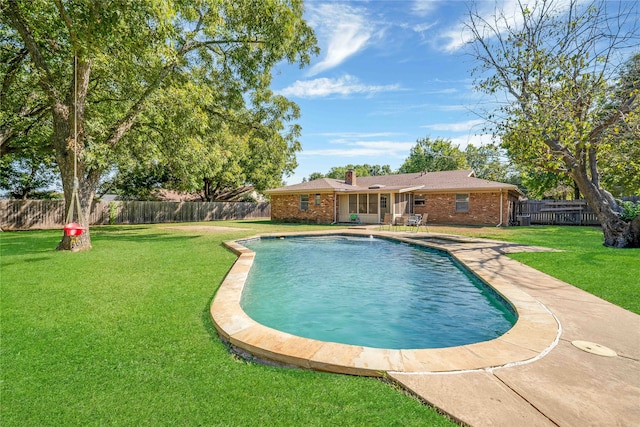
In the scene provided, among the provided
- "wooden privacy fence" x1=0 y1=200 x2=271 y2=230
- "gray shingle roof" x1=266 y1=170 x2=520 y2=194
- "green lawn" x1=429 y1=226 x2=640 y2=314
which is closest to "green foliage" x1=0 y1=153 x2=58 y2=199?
"wooden privacy fence" x1=0 y1=200 x2=271 y2=230

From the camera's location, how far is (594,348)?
292 cm

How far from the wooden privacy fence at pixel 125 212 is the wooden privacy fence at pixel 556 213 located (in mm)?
20833

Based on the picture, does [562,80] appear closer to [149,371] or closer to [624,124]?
[624,124]

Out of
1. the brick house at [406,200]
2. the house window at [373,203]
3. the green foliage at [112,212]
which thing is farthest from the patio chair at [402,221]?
the green foliage at [112,212]

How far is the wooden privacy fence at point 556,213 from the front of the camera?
1869cm

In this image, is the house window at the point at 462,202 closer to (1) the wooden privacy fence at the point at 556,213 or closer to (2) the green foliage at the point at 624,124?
(1) the wooden privacy fence at the point at 556,213

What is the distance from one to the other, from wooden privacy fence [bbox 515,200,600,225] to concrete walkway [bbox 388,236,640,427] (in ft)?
59.6

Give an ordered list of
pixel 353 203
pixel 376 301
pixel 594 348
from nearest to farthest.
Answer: pixel 594 348 → pixel 376 301 → pixel 353 203

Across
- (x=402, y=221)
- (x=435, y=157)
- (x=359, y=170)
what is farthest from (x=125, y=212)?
(x=359, y=170)

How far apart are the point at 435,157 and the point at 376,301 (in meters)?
41.1

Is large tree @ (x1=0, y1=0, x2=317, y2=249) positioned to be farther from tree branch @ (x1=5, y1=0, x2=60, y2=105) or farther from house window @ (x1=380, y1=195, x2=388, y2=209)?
house window @ (x1=380, y1=195, x2=388, y2=209)

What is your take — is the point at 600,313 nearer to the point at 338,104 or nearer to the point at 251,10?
the point at 251,10

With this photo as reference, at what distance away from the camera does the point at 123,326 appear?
3514mm

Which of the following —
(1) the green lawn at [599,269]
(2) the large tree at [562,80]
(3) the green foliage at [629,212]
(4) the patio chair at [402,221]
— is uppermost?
(2) the large tree at [562,80]
